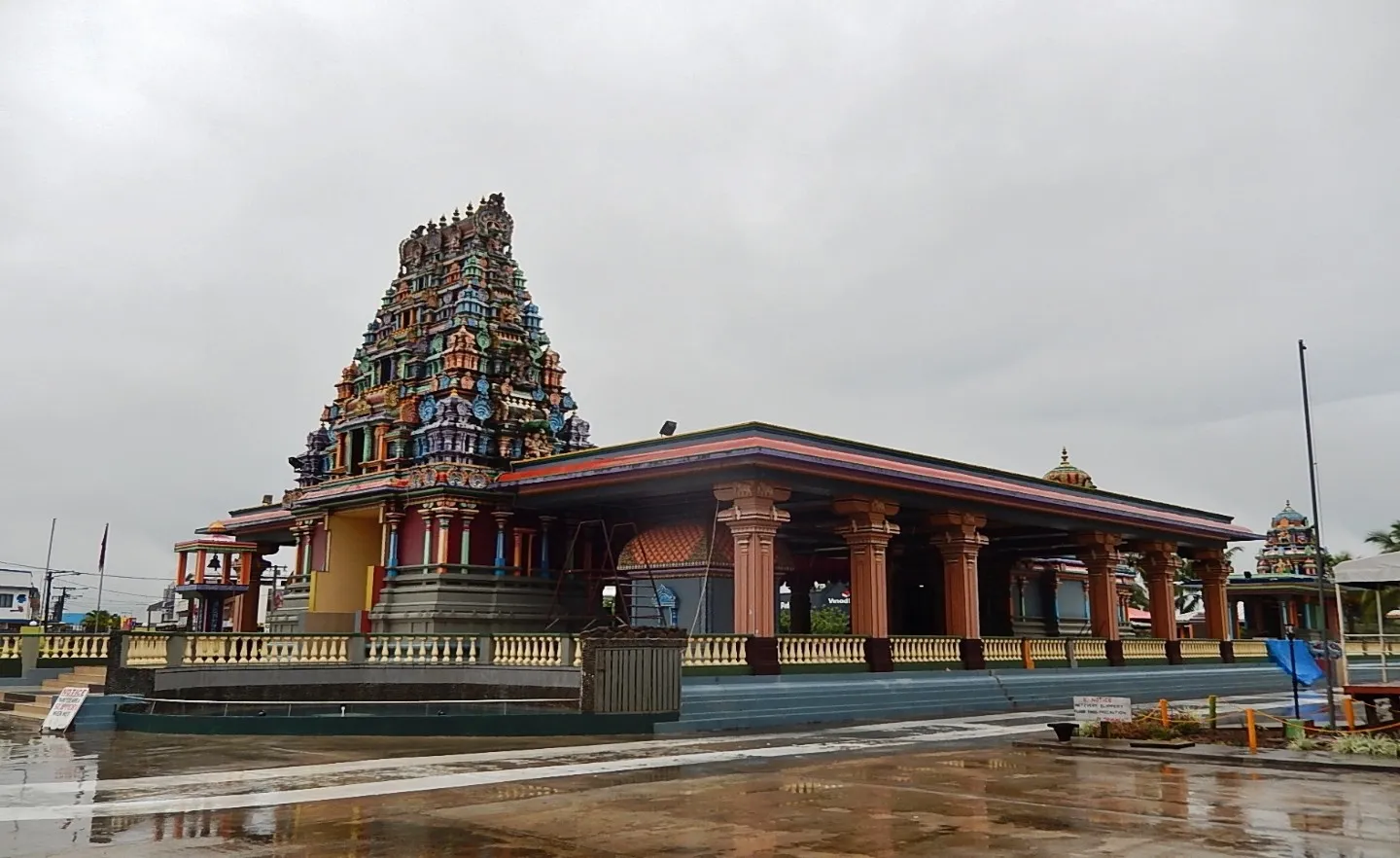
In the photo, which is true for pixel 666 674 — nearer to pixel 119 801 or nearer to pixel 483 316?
pixel 119 801

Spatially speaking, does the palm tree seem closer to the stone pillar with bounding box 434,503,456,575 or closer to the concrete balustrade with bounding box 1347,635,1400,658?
the concrete balustrade with bounding box 1347,635,1400,658

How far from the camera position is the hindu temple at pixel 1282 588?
50469 mm

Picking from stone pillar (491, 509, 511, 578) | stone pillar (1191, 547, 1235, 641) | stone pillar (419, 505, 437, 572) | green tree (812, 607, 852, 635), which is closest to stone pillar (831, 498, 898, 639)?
stone pillar (491, 509, 511, 578)

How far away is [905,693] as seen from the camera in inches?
939

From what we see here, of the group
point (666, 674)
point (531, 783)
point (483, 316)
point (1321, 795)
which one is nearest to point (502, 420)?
point (483, 316)

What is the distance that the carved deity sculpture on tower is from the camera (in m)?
30.9

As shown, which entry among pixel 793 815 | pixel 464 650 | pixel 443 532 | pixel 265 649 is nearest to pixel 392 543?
pixel 443 532

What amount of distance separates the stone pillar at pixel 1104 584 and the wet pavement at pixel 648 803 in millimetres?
16246

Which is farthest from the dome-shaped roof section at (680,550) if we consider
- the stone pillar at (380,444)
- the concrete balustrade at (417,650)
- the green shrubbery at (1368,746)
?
the green shrubbery at (1368,746)

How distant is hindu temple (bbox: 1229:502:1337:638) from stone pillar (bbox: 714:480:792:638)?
1211 inches

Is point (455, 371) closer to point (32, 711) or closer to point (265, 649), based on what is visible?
point (265, 649)

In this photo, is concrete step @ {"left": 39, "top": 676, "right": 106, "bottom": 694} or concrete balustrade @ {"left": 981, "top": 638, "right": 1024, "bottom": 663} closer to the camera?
concrete step @ {"left": 39, "top": 676, "right": 106, "bottom": 694}

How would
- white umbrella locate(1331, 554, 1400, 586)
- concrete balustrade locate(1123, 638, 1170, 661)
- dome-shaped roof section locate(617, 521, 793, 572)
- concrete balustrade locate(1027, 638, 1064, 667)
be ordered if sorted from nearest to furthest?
1. white umbrella locate(1331, 554, 1400, 586)
2. dome-shaped roof section locate(617, 521, 793, 572)
3. concrete balustrade locate(1027, 638, 1064, 667)
4. concrete balustrade locate(1123, 638, 1170, 661)

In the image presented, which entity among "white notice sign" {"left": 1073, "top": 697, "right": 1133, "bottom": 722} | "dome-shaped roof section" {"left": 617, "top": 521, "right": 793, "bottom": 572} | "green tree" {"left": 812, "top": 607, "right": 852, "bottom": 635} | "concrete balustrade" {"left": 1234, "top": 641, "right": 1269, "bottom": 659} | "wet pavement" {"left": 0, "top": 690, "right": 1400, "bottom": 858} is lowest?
"wet pavement" {"left": 0, "top": 690, "right": 1400, "bottom": 858}
